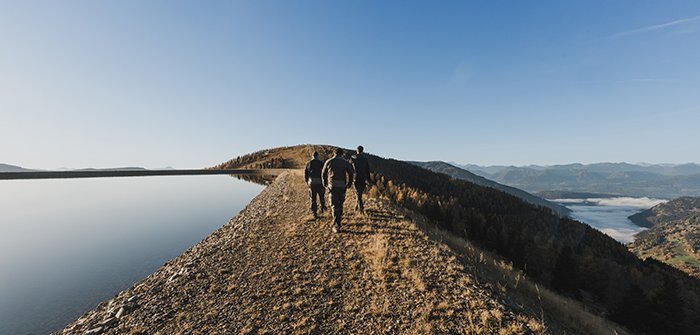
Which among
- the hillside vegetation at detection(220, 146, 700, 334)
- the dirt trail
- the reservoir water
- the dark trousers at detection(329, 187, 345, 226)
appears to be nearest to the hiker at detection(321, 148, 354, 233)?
the dark trousers at detection(329, 187, 345, 226)

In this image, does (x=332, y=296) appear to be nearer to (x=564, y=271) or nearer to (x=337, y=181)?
(x=337, y=181)

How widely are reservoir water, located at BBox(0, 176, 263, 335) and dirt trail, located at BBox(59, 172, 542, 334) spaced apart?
201 centimetres

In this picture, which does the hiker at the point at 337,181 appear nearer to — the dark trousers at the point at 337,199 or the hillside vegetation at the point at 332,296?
the dark trousers at the point at 337,199

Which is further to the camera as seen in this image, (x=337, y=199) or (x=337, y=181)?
(x=337, y=199)

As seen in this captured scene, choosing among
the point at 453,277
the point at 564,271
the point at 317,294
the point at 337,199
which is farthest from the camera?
the point at 564,271

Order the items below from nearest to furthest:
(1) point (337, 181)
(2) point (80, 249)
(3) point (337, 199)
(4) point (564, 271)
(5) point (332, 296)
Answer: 1. (5) point (332, 296)
2. (1) point (337, 181)
3. (3) point (337, 199)
4. (2) point (80, 249)
5. (4) point (564, 271)

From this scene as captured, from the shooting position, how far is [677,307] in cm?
1861

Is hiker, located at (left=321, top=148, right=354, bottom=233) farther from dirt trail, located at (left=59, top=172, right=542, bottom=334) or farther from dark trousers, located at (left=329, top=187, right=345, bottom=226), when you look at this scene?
dirt trail, located at (left=59, top=172, right=542, bottom=334)

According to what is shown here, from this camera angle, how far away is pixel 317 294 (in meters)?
7.04

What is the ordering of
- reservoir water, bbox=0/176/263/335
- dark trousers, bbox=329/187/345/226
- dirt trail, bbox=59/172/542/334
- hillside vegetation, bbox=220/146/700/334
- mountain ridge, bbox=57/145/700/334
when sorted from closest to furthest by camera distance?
dirt trail, bbox=59/172/542/334, mountain ridge, bbox=57/145/700/334, reservoir water, bbox=0/176/263/335, dark trousers, bbox=329/187/345/226, hillside vegetation, bbox=220/146/700/334

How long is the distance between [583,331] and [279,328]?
698 cm

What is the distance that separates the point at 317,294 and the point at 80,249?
14.3 meters

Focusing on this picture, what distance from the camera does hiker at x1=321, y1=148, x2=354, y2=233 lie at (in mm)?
11156

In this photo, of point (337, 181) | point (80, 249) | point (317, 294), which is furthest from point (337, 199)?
point (80, 249)
